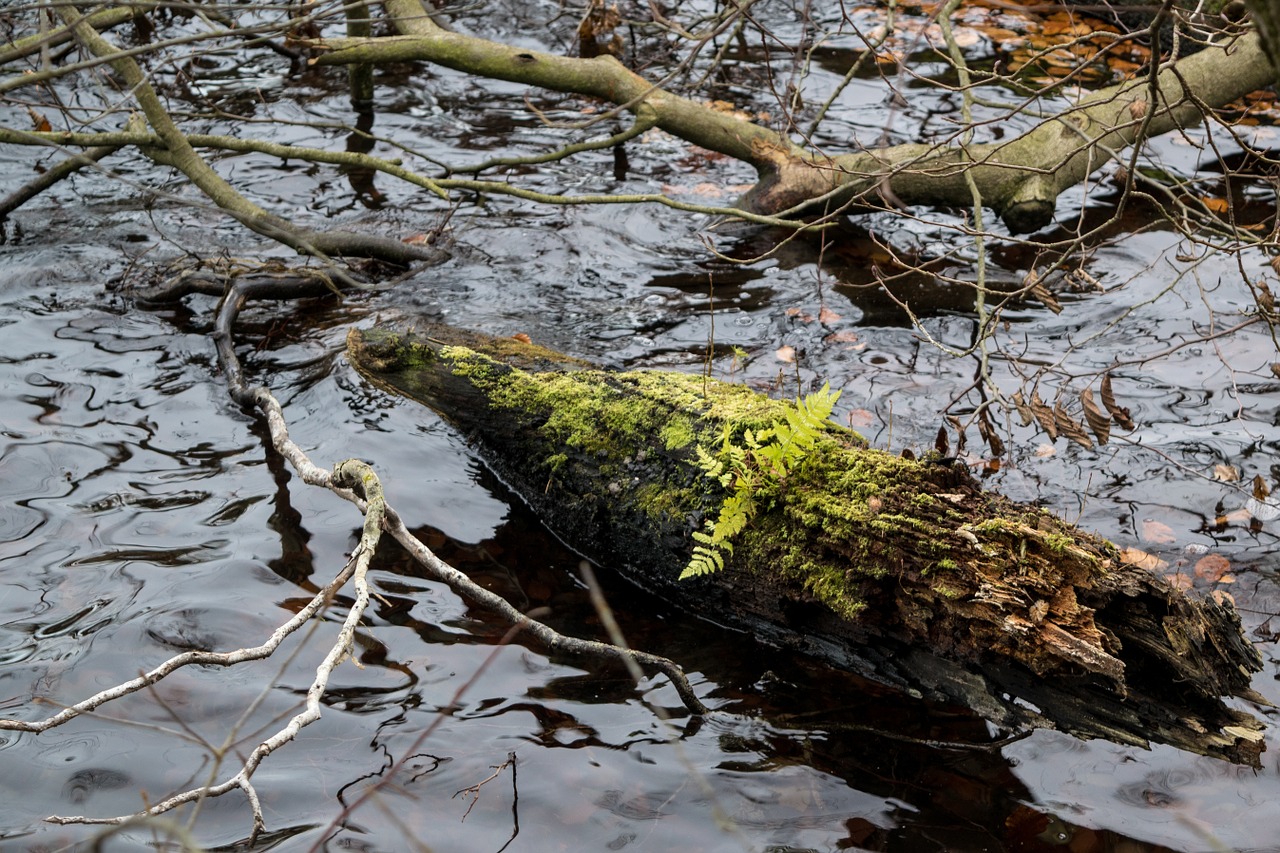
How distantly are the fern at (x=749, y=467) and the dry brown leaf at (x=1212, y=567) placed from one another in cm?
222

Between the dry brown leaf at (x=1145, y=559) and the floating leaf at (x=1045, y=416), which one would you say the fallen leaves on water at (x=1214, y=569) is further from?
the floating leaf at (x=1045, y=416)

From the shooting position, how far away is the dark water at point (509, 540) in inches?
144

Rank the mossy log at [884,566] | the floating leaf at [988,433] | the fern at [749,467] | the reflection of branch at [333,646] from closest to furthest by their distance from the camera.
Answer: the reflection of branch at [333,646], the mossy log at [884,566], the fern at [749,467], the floating leaf at [988,433]

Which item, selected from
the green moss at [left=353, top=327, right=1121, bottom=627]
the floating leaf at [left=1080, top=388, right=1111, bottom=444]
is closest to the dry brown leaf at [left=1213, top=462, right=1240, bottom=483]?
the floating leaf at [left=1080, top=388, right=1111, bottom=444]

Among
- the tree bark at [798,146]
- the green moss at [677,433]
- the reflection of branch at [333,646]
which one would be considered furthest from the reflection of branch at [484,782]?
the tree bark at [798,146]

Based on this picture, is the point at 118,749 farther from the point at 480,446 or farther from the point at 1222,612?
the point at 1222,612

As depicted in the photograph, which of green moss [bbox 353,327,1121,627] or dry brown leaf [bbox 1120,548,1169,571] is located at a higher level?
green moss [bbox 353,327,1121,627]

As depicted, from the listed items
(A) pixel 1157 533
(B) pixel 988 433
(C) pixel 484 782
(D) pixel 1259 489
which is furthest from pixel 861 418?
(C) pixel 484 782

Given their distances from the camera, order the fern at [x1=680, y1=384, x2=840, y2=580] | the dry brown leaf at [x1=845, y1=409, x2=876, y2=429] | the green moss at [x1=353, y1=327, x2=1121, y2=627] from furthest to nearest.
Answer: the dry brown leaf at [x1=845, y1=409, x2=876, y2=429] → the fern at [x1=680, y1=384, x2=840, y2=580] → the green moss at [x1=353, y1=327, x2=1121, y2=627]

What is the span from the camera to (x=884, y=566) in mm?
3682

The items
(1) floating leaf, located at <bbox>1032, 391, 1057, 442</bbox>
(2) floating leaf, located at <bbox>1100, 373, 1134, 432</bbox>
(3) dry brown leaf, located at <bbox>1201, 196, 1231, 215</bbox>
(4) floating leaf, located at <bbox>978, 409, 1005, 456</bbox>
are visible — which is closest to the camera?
(1) floating leaf, located at <bbox>1032, 391, 1057, 442</bbox>

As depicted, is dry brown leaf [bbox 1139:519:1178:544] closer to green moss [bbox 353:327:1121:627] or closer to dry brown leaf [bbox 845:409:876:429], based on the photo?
dry brown leaf [bbox 845:409:876:429]

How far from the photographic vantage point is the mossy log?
336 centimetres

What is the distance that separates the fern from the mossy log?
6 cm
